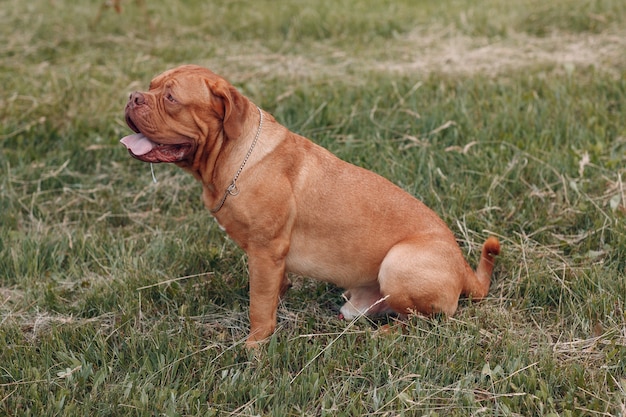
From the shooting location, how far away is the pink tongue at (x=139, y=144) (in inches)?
156

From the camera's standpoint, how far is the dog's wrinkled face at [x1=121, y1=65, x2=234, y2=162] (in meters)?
3.90

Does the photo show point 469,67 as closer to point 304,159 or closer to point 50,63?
point 304,159


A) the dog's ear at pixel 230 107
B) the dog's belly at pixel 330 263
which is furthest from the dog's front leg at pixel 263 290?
the dog's ear at pixel 230 107

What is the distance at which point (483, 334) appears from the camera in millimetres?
4227

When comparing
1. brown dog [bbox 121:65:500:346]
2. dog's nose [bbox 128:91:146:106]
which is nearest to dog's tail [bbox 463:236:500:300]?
brown dog [bbox 121:65:500:346]

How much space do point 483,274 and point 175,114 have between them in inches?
83.5

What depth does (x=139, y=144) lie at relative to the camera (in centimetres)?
400

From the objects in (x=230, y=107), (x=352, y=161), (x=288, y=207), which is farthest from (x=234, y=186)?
(x=352, y=161)

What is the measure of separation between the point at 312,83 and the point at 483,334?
12.2 feet

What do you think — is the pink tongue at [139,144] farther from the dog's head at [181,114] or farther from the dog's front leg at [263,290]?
the dog's front leg at [263,290]

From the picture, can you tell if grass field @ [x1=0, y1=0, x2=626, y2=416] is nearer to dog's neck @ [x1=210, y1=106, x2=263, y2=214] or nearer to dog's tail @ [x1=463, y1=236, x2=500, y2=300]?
dog's tail @ [x1=463, y1=236, x2=500, y2=300]

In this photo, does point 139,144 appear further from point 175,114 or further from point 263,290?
point 263,290

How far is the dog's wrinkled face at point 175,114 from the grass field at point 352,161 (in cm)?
103

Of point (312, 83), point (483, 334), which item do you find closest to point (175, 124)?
point (483, 334)
